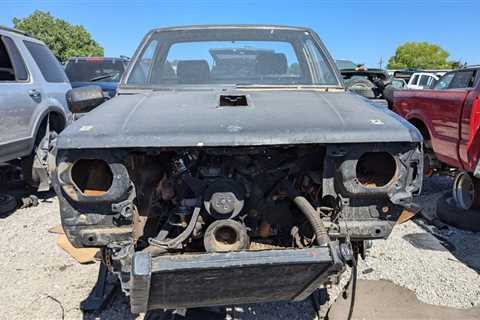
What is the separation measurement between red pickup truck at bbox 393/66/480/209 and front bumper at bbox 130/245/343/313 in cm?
297

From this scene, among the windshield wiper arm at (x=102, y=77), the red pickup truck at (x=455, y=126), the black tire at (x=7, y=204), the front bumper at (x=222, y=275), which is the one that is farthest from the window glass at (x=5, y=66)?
the red pickup truck at (x=455, y=126)

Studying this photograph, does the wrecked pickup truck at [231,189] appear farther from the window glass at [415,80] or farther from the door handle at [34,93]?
the window glass at [415,80]

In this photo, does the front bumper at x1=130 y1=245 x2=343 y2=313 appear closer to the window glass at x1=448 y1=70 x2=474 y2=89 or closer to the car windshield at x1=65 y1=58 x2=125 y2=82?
the window glass at x1=448 y1=70 x2=474 y2=89

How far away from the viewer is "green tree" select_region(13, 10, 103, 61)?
32.5m

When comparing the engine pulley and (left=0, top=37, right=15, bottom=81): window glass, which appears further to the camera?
(left=0, top=37, right=15, bottom=81): window glass

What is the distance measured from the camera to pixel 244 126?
2.23 m

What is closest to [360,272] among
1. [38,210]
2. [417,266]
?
[417,266]

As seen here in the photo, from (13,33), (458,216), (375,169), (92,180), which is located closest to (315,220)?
(375,169)

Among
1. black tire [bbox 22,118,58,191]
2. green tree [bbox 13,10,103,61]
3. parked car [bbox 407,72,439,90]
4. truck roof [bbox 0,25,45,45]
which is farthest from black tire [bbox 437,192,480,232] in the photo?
green tree [bbox 13,10,103,61]

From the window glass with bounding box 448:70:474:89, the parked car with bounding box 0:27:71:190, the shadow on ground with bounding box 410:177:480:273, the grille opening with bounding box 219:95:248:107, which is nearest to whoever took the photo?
the grille opening with bounding box 219:95:248:107

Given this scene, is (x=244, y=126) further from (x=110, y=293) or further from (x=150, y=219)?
(x=110, y=293)

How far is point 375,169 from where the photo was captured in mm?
2443

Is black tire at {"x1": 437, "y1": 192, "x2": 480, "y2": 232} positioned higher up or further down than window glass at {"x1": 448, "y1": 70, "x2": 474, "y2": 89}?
further down

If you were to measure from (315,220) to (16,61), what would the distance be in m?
4.62
